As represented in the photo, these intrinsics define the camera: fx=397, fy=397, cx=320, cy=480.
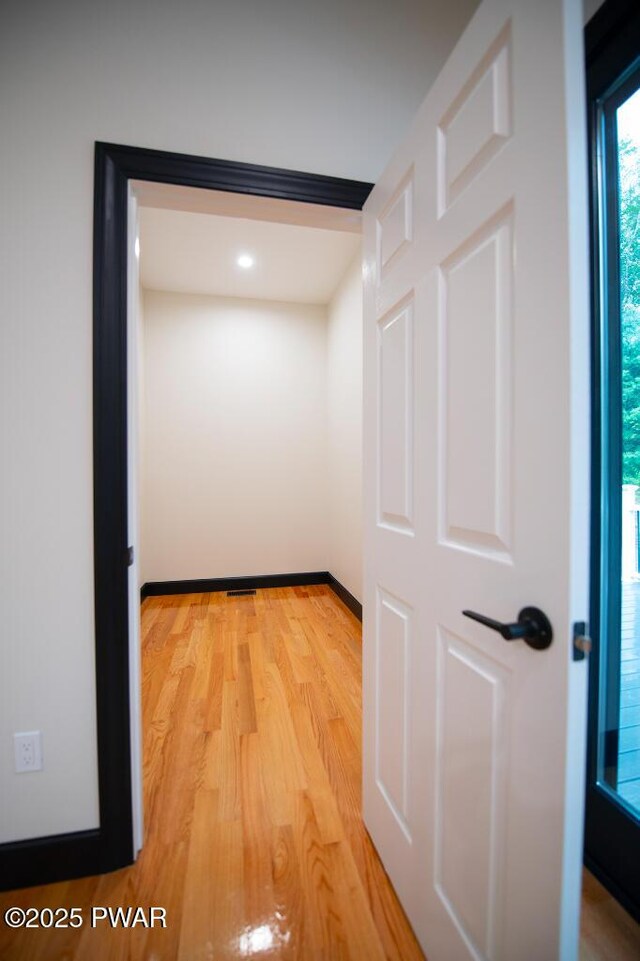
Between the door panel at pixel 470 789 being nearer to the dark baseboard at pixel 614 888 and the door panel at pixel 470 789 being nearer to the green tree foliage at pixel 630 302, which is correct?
the dark baseboard at pixel 614 888

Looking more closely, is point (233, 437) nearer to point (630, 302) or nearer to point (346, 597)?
point (346, 597)

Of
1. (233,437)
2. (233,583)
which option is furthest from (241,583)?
(233,437)

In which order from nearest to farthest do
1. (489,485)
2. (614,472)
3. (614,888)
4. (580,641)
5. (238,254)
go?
(580,641), (489,485), (614,888), (614,472), (238,254)

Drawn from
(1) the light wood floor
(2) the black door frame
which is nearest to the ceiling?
(2) the black door frame

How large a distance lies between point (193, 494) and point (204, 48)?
312 centimetres

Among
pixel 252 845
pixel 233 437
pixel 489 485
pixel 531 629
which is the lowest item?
pixel 252 845

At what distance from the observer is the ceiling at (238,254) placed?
274 cm

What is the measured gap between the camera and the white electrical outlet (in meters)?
1.17

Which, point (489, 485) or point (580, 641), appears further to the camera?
point (489, 485)

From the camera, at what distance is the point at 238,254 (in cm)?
312

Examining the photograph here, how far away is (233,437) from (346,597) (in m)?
1.86

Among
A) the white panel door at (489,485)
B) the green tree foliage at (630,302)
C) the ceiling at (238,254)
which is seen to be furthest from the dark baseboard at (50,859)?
the ceiling at (238,254)

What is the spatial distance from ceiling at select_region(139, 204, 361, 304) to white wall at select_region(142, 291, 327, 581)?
218 millimetres

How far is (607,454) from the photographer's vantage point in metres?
1.25
